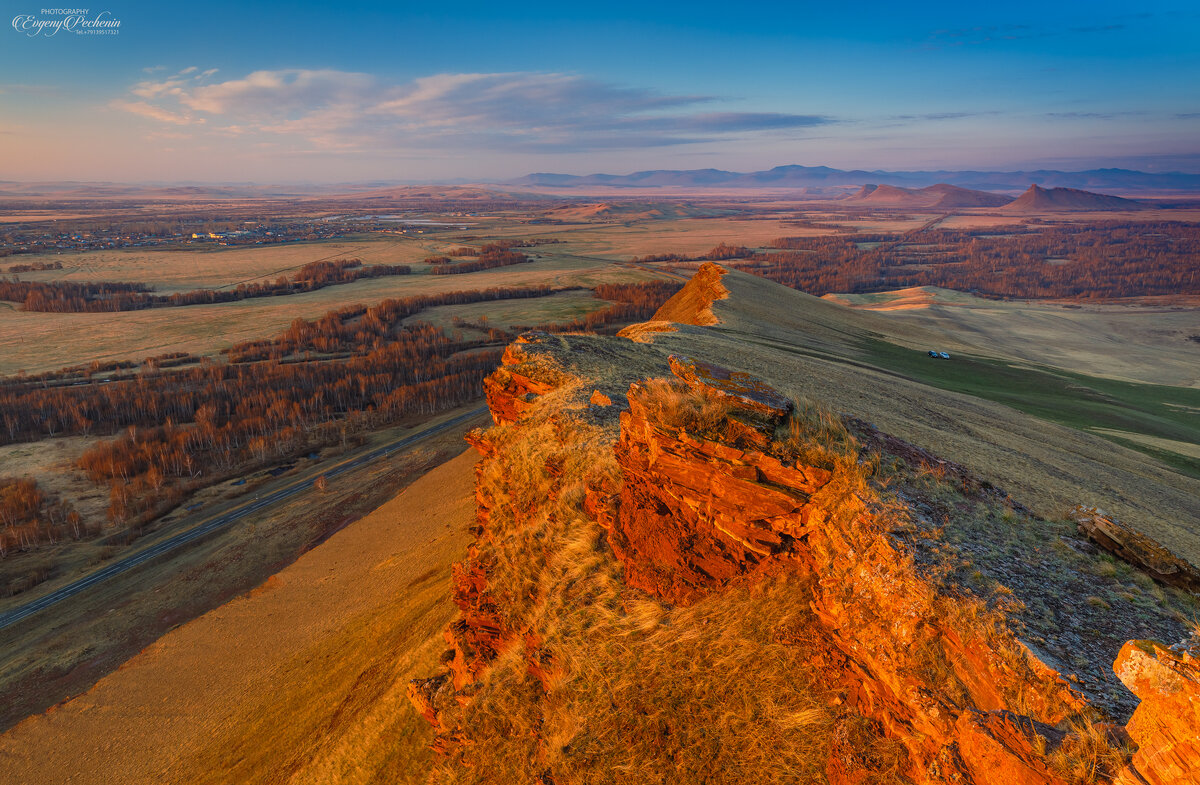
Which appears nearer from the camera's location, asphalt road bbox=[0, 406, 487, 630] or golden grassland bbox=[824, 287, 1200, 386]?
asphalt road bbox=[0, 406, 487, 630]

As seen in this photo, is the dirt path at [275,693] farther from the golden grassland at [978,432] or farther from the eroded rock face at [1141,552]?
the eroded rock face at [1141,552]

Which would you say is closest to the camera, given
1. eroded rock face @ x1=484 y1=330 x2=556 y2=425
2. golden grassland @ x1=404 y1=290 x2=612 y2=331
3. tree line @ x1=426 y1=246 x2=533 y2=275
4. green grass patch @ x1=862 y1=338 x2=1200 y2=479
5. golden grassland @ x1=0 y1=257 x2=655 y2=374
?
eroded rock face @ x1=484 y1=330 x2=556 y2=425

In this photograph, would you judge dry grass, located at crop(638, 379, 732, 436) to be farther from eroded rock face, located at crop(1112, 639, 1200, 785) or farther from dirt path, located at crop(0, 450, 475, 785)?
dirt path, located at crop(0, 450, 475, 785)

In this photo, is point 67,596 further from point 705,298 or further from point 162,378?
point 705,298

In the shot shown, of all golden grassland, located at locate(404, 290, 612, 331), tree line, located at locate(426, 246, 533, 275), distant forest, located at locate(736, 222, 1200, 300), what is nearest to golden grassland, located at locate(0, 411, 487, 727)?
golden grassland, located at locate(404, 290, 612, 331)

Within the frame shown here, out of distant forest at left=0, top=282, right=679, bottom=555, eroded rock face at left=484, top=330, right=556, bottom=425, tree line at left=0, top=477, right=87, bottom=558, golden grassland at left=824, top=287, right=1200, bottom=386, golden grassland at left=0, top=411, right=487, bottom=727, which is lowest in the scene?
golden grassland at left=0, top=411, right=487, bottom=727

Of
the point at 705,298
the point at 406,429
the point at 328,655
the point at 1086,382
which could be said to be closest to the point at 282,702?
the point at 328,655

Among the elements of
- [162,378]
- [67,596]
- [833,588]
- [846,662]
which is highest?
[833,588]
